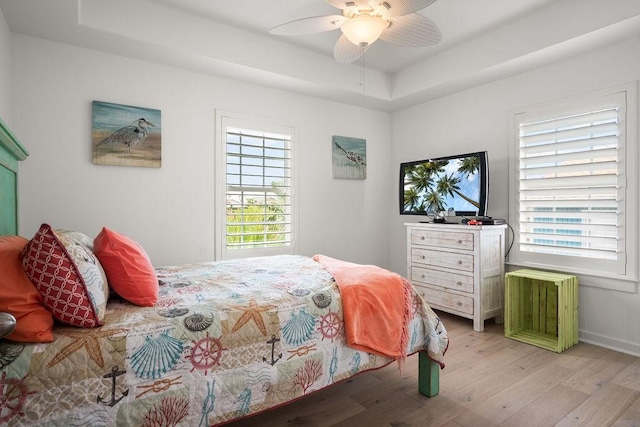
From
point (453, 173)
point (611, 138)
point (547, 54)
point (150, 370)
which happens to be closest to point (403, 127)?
point (453, 173)

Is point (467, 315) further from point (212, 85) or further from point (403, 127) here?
point (212, 85)

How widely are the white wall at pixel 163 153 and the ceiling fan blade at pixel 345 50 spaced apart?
1.31 m

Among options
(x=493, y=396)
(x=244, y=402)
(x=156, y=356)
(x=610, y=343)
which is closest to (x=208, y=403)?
(x=244, y=402)

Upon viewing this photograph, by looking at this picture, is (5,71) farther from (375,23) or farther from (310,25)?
(375,23)

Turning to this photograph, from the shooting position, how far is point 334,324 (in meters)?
1.79

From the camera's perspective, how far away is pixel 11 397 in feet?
3.56

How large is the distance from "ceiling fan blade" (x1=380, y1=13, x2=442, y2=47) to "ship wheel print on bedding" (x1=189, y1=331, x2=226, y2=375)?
2078mm

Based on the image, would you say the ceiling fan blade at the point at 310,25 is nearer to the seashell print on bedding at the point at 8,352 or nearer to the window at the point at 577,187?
the seashell print on bedding at the point at 8,352

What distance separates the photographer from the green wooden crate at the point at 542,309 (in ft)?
9.12

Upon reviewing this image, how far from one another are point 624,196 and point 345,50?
2445mm

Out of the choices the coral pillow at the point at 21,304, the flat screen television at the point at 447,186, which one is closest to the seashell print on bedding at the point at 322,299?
the coral pillow at the point at 21,304

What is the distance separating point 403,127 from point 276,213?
2097 mm

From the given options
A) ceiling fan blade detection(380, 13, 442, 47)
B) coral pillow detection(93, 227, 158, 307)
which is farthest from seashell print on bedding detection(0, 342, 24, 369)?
ceiling fan blade detection(380, 13, 442, 47)

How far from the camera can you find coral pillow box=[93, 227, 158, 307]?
61.5 inches
